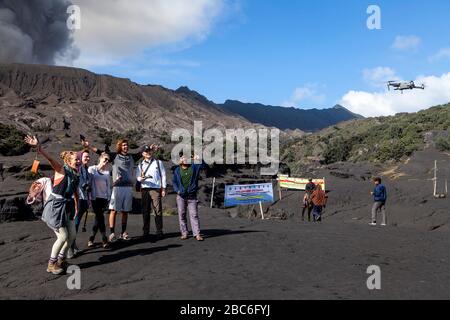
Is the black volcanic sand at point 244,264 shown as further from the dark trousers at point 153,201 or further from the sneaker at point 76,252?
the dark trousers at point 153,201

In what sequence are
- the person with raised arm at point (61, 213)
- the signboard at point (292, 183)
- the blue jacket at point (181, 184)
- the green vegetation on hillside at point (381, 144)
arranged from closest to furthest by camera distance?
the person with raised arm at point (61, 213), the blue jacket at point (181, 184), the signboard at point (292, 183), the green vegetation on hillside at point (381, 144)

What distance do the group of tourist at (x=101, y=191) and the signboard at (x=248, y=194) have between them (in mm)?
10559

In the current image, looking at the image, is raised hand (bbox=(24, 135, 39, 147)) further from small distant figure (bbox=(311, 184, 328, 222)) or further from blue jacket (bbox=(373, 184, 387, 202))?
small distant figure (bbox=(311, 184, 328, 222))

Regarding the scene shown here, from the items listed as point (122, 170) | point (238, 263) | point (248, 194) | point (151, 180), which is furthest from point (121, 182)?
point (248, 194)

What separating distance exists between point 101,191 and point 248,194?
40.0 feet

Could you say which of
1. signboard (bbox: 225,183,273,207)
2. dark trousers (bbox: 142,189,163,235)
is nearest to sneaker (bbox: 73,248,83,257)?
dark trousers (bbox: 142,189,163,235)

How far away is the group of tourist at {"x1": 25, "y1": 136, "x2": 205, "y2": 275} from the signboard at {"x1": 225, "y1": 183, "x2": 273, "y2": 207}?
10559 millimetres

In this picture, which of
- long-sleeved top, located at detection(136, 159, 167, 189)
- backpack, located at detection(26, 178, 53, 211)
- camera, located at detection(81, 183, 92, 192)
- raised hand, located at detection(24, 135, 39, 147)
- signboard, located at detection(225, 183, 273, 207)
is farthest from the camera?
signboard, located at detection(225, 183, 273, 207)

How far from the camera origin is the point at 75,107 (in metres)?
93.2

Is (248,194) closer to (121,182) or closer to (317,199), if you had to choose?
(317,199)

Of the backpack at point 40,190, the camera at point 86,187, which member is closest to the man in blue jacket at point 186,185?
the camera at point 86,187

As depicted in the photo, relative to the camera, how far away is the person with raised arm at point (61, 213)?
22.1ft

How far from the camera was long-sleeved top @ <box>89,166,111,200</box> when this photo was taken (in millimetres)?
→ 8164

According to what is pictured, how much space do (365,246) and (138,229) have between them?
16.4 ft
